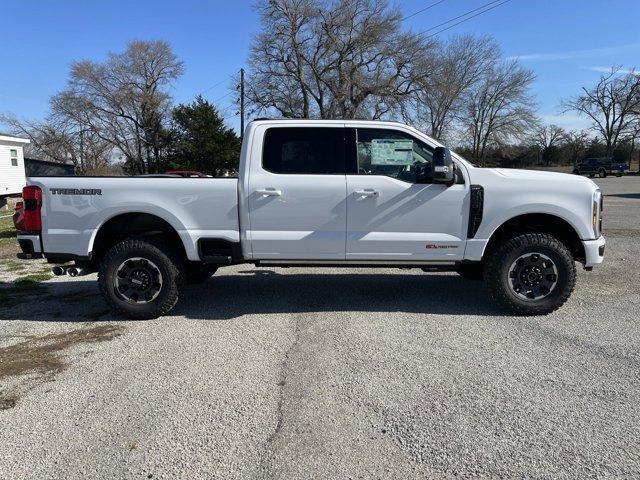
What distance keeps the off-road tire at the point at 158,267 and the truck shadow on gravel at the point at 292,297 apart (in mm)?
292

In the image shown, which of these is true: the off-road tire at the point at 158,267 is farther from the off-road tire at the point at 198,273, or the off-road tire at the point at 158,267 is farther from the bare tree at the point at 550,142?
the bare tree at the point at 550,142

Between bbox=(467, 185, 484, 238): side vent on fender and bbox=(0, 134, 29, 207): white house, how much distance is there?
28.9 metres

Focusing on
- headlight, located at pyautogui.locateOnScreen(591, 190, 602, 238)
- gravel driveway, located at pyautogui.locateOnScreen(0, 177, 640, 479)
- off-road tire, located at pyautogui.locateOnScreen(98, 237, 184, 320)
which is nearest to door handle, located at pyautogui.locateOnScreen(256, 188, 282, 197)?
off-road tire, located at pyautogui.locateOnScreen(98, 237, 184, 320)

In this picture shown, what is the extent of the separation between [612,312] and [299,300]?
3.56 meters

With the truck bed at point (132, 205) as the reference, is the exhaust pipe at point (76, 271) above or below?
below

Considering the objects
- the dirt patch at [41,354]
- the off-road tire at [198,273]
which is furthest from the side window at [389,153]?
the dirt patch at [41,354]

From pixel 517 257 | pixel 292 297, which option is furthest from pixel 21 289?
pixel 517 257

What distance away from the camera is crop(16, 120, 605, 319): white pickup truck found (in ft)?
17.3

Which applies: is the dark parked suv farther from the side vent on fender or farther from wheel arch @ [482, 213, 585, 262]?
the side vent on fender

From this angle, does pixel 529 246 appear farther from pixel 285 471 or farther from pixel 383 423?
pixel 285 471

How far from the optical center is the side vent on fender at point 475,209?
527 cm

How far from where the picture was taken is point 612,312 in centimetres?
559

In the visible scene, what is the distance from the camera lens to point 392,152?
5434 millimetres

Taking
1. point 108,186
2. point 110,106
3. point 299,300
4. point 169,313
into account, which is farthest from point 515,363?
point 110,106
